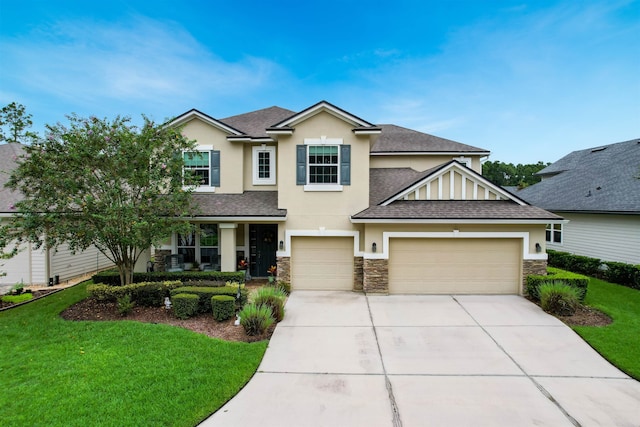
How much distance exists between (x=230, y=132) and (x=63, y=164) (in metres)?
5.58

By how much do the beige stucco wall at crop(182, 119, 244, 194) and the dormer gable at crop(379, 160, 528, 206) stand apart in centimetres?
619

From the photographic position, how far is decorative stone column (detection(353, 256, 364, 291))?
11.1m

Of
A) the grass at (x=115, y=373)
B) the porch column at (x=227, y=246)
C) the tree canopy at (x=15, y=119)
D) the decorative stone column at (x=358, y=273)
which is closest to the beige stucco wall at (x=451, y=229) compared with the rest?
the decorative stone column at (x=358, y=273)

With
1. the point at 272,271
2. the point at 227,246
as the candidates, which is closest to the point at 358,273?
the point at 272,271

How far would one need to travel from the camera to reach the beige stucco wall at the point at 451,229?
10.2 m

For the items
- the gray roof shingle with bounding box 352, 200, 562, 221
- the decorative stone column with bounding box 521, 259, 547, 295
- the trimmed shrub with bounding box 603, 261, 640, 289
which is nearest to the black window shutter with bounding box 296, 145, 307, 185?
the gray roof shingle with bounding box 352, 200, 562, 221

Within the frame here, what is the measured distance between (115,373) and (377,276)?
309 inches

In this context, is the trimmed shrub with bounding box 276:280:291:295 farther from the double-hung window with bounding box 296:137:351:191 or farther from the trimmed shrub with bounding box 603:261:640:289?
the trimmed shrub with bounding box 603:261:640:289

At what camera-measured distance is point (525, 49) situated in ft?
50.1

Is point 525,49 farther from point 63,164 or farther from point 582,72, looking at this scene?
point 63,164

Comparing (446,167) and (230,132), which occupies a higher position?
(230,132)

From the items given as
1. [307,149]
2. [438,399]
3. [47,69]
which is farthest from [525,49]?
[47,69]

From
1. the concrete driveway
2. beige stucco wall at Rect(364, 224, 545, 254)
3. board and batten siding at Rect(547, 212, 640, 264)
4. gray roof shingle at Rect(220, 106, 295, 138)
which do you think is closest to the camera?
the concrete driveway

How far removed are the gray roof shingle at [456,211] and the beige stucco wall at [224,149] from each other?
17.9 feet
